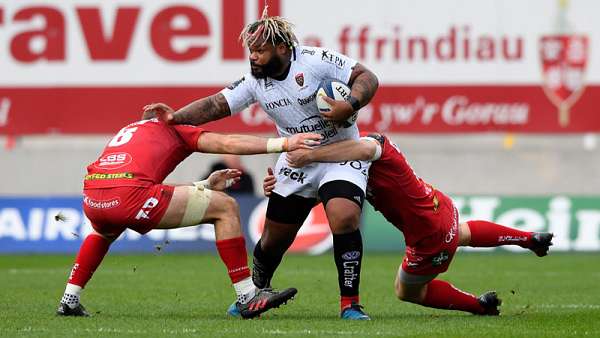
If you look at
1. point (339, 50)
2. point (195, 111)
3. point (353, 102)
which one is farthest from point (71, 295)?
point (339, 50)

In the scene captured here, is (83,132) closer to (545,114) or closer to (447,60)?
(447,60)

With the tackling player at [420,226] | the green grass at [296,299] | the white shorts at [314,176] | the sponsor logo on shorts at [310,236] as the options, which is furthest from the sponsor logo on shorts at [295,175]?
the sponsor logo on shorts at [310,236]

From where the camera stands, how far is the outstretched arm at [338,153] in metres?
9.78

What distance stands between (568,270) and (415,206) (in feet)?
22.0

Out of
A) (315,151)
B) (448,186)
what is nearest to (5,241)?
(448,186)

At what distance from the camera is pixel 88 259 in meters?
9.99

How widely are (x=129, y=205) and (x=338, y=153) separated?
1.56m

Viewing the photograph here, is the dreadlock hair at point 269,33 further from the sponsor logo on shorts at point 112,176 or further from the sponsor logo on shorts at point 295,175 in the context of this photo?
the sponsor logo on shorts at point 112,176

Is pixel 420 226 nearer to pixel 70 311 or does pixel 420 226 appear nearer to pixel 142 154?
pixel 142 154

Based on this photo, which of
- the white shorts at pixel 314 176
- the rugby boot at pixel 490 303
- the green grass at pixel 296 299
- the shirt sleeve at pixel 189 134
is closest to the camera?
the green grass at pixel 296 299

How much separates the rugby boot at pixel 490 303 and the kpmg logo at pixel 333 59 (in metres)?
2.10

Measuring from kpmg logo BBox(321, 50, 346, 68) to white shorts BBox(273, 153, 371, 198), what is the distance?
2.43 ft

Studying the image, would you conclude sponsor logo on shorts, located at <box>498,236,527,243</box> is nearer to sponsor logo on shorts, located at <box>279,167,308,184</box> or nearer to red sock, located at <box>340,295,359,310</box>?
red sock, located at <box>340,295,359,310</box>

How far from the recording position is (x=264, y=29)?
9.79 meters
